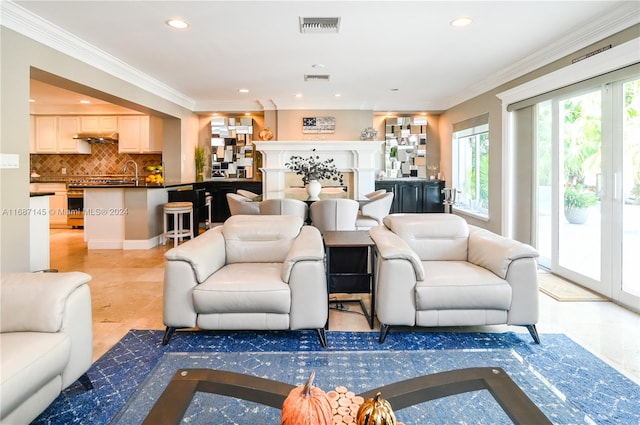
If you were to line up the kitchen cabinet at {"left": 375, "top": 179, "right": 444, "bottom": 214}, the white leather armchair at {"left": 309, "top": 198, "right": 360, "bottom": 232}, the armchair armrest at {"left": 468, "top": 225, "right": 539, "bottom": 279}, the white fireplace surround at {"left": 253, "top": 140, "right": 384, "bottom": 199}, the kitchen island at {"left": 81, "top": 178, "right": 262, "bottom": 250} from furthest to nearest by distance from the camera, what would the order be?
1. the kitchen cabinet at {"left": 375, "top": 179, "right": 444, "bottom": 214}
2. the white fireplace surround at {"left": 253, "top": 140, "right": 384, "bottom": 199}
3. the kitchen island at {"left": 81, "top": 178, "right": 262, "bottom": 250}
4. the white leather armchair at {"left": 309, "top": 198, "right": 360, "bottom": 232}
5. the armchair armrest at {"left": 468, "top": 225, "right": 539, "bottom": 279}

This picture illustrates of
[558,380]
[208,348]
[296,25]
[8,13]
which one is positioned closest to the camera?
[558,380]

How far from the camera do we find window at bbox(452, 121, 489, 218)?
6371 mm

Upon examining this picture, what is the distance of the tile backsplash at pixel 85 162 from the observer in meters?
8.57

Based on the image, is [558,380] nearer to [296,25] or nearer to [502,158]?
[296,25]

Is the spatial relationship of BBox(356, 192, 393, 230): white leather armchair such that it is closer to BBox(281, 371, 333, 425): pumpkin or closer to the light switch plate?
the light switch plate

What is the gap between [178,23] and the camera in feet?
11.6

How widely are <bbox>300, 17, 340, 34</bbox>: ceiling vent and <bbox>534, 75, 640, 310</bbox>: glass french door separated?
99.1 inches

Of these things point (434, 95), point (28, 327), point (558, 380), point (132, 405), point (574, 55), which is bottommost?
point (558, 380)

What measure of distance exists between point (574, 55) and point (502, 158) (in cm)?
169

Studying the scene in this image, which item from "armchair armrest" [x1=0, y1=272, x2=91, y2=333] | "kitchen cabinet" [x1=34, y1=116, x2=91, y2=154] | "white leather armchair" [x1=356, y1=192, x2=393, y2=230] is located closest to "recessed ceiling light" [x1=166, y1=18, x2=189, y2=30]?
"armchair armrest" [x1=0, y1=272, x2=91, y2=333]

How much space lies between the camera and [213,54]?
14.8 feet

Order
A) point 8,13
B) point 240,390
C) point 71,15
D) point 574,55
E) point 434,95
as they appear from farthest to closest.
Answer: point 434,95 → point 574,55 → point 71,15 → point 8,13 → point 240,390

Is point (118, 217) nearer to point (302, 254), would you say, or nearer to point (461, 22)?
point (302, 254)

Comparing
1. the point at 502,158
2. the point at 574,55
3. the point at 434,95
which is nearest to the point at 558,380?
the point at 574,55
